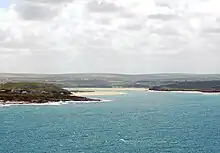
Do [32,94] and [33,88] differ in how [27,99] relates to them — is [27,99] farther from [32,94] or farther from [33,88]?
[33,88]

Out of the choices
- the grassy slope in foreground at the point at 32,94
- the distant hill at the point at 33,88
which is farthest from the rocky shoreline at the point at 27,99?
the distant hill at the point at 33,88

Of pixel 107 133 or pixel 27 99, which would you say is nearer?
pixel 107 133

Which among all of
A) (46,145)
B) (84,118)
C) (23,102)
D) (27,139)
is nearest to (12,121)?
(84,118)

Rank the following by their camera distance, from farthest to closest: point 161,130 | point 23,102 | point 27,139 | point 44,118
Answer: point 23,102 → point 44,118 → point 161,130 → point 27,139

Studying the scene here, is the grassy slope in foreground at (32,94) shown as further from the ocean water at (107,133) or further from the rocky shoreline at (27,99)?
the ocean water at (107,133)

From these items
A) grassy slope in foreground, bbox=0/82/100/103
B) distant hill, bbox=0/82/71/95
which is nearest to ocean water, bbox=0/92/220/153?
grassy slope in foreground, bbox=0/82/100/103

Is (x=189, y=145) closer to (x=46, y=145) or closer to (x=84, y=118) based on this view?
(x=46, y=145)

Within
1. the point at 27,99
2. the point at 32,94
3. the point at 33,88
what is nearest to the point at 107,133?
the point at 27,99

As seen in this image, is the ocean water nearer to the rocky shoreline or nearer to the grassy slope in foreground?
the rocky shoreline
